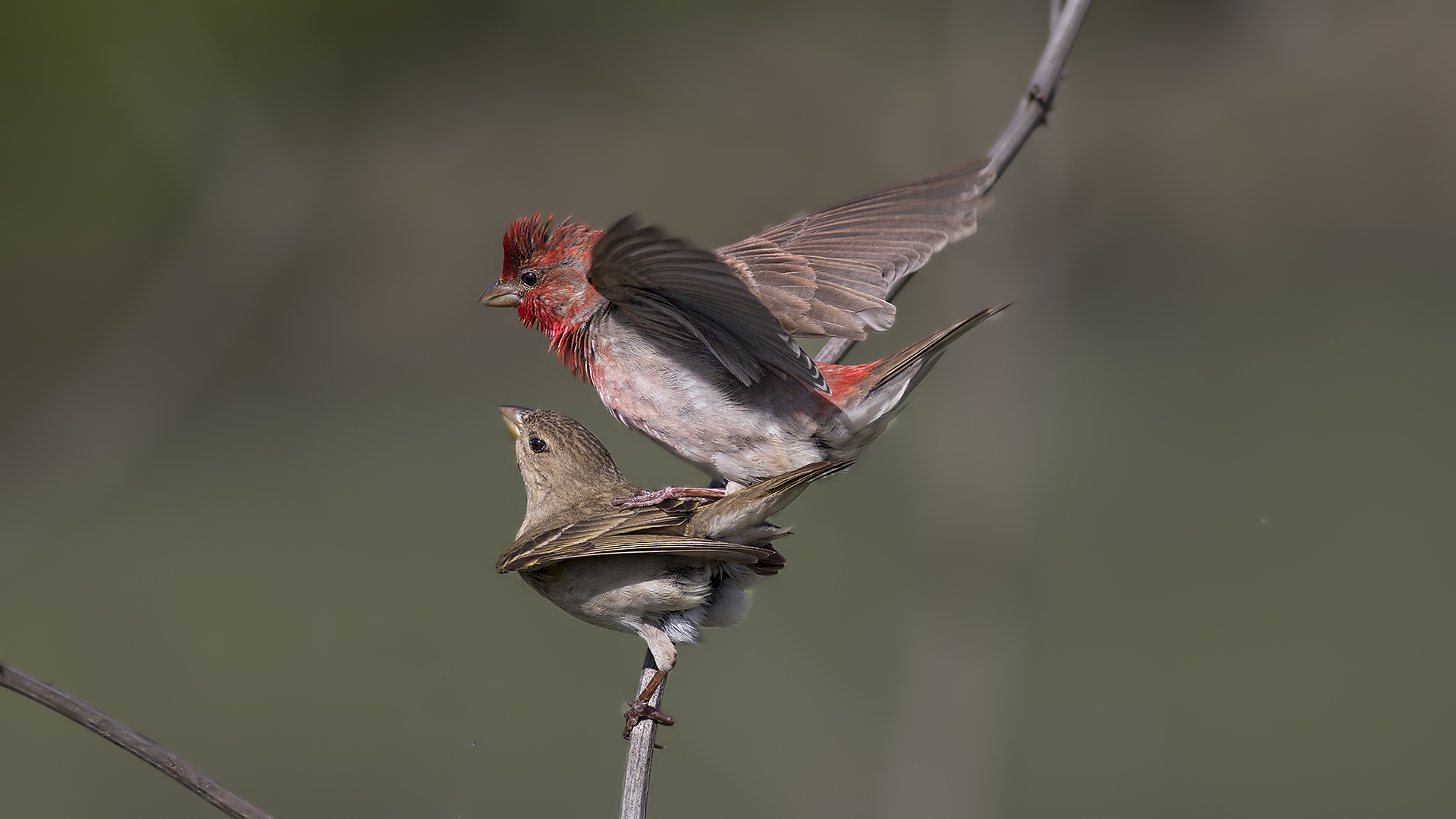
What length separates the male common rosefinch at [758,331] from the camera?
3174 mm

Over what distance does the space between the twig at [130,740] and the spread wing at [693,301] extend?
125 cm

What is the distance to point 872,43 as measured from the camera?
1269 cm

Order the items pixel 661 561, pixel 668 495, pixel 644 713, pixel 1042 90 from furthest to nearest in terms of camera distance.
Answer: pixel 1042 90 < pixel 668 495 < pixel 661 561 < pixel 644 713

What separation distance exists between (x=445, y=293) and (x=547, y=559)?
11755 mm

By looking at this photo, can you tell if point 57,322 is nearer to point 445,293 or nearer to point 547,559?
point 445,293

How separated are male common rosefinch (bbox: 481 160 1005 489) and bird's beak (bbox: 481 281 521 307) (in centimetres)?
1

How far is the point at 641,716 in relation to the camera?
289cm

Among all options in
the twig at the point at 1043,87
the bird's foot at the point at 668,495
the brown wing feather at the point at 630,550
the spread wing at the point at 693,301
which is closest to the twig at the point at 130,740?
the brown wing feather at the point at 630,550

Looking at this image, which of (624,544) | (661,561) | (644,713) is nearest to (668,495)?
(661,561)

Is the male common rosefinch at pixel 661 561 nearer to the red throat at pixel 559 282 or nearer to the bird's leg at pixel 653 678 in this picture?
the bird's leg at pixel 653 678

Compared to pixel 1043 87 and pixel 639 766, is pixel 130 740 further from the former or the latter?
pixel 1043 87

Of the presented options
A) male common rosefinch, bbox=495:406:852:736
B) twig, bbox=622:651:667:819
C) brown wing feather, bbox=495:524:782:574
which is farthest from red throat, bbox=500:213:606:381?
twig, bbox=622:651:667:819

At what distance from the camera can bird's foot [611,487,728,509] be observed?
316cm

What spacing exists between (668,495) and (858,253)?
1006 mm
